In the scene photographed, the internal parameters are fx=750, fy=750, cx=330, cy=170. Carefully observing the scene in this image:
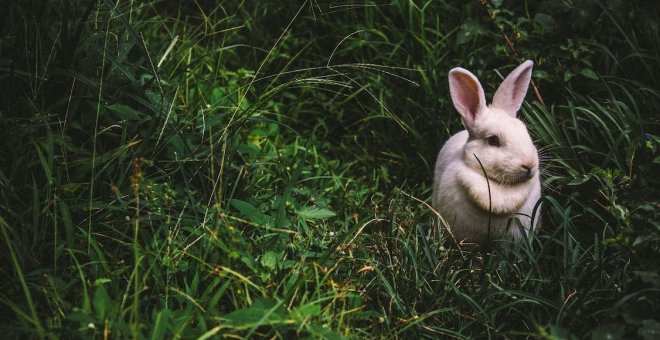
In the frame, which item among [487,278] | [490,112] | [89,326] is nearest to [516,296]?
[487,278]

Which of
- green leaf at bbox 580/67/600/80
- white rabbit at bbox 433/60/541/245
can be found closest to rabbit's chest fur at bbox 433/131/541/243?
white rabbit at bbox 433/60/541/245

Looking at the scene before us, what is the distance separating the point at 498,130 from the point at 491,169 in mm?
175

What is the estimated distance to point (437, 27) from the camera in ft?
14.5

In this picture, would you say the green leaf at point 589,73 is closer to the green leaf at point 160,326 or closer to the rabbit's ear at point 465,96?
the rabbit's ear at point 465,96

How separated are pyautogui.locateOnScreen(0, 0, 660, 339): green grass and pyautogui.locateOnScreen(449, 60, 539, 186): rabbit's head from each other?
207 mm

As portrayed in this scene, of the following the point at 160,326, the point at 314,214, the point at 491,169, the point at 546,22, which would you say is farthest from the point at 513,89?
the point at 160,326

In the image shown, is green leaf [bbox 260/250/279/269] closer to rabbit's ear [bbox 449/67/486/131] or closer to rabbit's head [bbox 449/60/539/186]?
rabbit's head [bbox 449/60/539/186]

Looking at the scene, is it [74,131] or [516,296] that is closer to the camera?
[516,296]

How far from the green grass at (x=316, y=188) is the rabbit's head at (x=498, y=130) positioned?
207 mm

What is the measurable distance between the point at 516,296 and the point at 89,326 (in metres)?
1.58

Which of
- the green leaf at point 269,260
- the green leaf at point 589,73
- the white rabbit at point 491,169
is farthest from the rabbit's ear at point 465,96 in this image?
the green leaf at point 269,260

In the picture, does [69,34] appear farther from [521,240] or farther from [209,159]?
[521,240]

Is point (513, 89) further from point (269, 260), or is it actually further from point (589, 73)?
point (269, 260)

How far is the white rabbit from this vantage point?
3.27 meters
